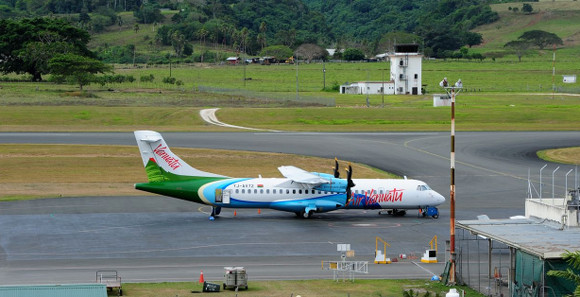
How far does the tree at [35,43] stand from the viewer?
179500 mm

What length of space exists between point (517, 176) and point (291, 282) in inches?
1790

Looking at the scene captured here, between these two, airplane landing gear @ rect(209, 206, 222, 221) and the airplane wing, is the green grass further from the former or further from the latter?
airplane landing gear @ rect(209, 206, 222, 221)

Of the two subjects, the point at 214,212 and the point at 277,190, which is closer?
the point at 277,190

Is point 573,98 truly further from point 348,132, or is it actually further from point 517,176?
point 517,176

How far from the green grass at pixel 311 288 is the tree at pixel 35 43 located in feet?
484

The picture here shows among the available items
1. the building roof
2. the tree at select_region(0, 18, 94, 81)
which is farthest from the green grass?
the tree at select_region(0, 18, 94, 81)

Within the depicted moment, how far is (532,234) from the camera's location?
39.7 metres

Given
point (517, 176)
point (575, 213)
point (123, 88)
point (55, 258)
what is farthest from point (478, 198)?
point (123, 88)

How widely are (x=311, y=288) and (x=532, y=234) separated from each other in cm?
1149

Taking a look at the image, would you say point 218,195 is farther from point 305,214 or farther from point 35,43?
point 35,43

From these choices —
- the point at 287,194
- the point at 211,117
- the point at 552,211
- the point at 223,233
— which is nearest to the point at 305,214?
the point at 287,194

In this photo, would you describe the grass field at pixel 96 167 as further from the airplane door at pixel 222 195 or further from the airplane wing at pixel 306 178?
the airplane wing at pixel 306 178

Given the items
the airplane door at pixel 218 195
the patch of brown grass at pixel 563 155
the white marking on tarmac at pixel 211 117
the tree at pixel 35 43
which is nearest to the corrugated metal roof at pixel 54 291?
the airplane door at pixel 218 195

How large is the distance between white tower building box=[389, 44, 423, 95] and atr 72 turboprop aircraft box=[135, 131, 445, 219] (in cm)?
12536
